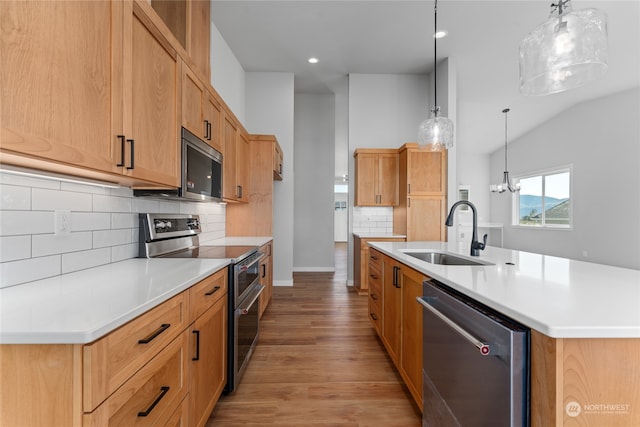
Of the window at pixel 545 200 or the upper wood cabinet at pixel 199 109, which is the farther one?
the window at pixel 545 200

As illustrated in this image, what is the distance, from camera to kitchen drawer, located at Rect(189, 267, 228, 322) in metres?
1.30

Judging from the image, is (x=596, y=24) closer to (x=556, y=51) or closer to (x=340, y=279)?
(x=556, y=51)

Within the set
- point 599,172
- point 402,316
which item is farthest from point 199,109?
point 599,172

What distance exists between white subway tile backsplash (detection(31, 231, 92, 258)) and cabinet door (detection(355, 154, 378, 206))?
380 centimetres

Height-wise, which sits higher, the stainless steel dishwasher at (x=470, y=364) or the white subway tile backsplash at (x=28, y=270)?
the white subway tile backsplash at (x=28, y=270)

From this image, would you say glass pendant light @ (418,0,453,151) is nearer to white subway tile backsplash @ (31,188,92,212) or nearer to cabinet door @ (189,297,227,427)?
cabinet door @ (189,297,227,427)

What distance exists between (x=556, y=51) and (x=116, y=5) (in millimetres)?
2037

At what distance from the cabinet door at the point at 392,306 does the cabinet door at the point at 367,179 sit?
250cm

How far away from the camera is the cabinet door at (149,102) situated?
128 centimetres

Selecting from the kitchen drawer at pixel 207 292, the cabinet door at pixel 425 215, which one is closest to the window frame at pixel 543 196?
the cabinet door at pixel 425 215

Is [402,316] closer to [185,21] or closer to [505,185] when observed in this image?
[185,21]

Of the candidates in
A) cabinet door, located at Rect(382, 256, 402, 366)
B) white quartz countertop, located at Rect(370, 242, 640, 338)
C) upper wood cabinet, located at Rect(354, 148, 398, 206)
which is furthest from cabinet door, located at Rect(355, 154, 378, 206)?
white quartz countertop, located at Rect(370, 242, 640, 338)

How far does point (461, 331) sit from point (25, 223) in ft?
5.71

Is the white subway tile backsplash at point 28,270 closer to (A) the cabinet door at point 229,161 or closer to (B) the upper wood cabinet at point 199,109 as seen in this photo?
(B) the upper wood cabinet at point 199,109
